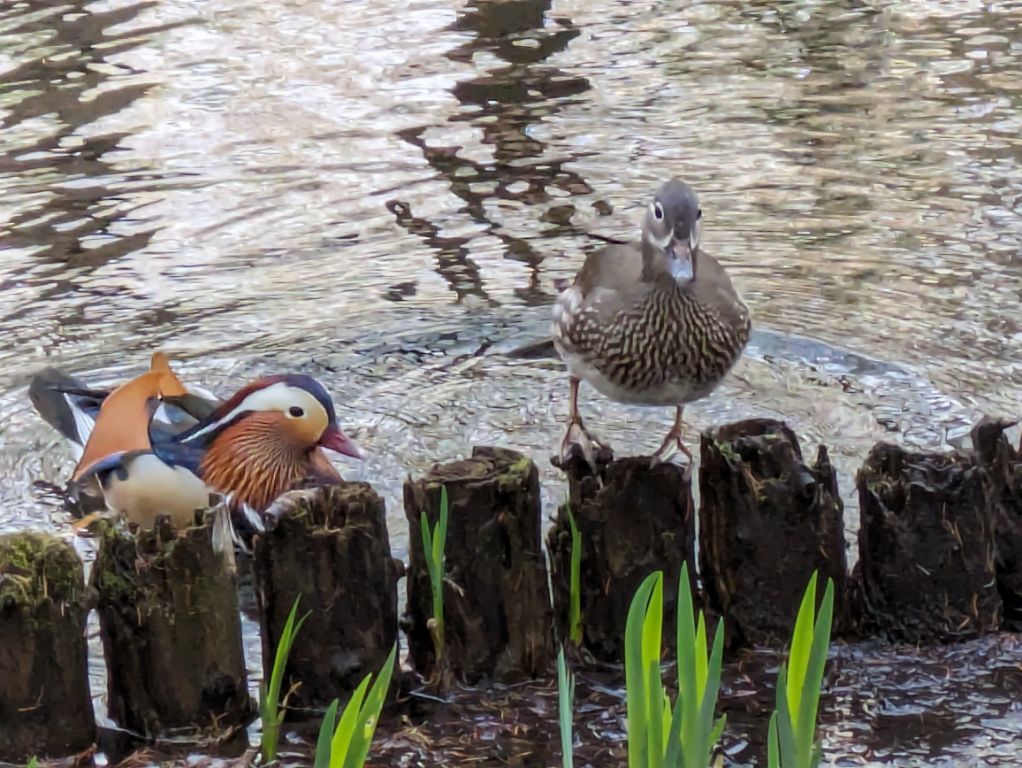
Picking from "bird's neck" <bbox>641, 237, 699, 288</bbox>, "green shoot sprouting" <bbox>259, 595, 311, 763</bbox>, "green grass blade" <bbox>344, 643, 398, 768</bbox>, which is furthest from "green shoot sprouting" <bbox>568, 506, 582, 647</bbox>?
"green grass blade" <bbox>344, 643, 398, 768</bbox>

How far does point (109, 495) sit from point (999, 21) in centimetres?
722

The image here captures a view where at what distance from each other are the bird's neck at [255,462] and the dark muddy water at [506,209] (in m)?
0.26

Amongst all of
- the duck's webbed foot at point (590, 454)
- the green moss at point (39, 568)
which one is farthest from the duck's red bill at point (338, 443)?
the green moss at point (39, 568)

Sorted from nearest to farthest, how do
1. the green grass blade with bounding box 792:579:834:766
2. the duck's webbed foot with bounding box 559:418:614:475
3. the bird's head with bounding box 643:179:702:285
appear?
the green grass blade with bounding box 792:579:834:766 → the duck's webbed foot with bounding box 559:418:614:475 → the bird's head with bounding box 643:179:702:285

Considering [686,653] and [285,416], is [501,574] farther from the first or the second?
[285,416]

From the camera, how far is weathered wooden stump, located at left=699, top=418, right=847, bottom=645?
3668 mm

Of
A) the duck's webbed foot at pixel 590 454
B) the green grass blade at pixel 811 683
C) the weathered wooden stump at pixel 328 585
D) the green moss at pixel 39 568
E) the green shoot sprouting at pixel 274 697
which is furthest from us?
the duck's webbed foot at pixel 590 454

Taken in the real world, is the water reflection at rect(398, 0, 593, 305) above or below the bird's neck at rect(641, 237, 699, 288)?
below

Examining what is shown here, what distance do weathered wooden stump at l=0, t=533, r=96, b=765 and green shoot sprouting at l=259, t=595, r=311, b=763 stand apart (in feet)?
1.34

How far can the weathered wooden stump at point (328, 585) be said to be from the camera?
3463 millimetres

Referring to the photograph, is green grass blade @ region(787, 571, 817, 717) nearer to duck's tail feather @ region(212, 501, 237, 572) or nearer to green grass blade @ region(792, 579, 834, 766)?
green grass blade @ region(792, 579, 834, 766)

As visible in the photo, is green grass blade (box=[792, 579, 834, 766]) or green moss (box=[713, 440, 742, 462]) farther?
green moss (box=[713, 440, 742, 462])

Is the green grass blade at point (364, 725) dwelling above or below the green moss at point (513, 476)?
above

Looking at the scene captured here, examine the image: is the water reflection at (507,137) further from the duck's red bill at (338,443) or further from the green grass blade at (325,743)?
the green grass blade at (325,743)
